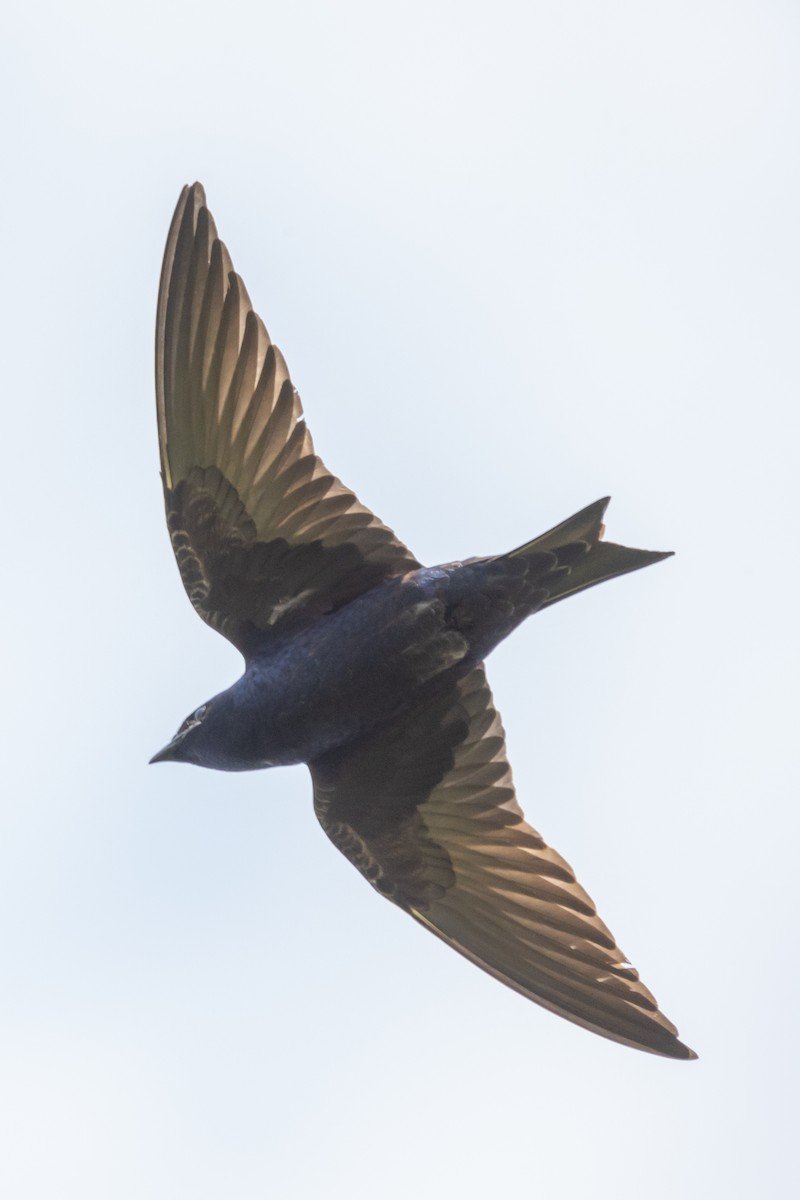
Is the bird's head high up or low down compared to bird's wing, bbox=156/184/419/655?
down

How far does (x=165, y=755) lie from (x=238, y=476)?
5.38ft

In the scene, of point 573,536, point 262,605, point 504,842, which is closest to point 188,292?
point 262,605

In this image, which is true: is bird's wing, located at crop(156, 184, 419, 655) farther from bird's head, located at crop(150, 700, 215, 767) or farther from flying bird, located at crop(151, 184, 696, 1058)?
bird's head, located at crop(150, 700, 215, 767)

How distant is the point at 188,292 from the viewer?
10469 millimetres

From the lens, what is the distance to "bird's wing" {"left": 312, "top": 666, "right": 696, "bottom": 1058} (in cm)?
1045

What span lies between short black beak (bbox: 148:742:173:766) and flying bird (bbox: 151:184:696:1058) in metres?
0.02

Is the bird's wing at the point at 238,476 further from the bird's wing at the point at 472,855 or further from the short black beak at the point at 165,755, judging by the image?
the bird's wing at the point at 472,855

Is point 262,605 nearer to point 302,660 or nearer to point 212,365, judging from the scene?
point 302,660

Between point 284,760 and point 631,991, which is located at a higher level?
point 284,760

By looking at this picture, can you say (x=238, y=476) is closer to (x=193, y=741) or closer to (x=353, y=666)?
(x=353, y=666)

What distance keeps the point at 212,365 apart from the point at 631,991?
4.05 metres

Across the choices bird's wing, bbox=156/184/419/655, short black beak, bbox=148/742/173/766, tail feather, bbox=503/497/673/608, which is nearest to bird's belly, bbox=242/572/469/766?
bird's wing, bbox=156/184/419/655

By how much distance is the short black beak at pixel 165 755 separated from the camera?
35.2ft

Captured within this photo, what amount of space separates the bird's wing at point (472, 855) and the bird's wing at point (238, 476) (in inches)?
34.0
